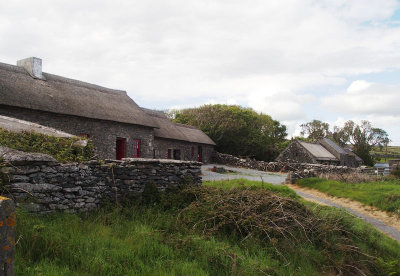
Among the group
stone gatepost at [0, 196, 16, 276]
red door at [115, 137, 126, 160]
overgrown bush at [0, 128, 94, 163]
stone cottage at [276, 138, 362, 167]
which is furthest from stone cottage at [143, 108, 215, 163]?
stone gatepost at [0, 196, 16, 276]

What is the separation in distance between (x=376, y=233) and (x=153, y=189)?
20.6 feet

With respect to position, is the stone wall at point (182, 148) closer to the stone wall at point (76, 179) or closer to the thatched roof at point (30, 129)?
the thatched roof at point (30, 129)

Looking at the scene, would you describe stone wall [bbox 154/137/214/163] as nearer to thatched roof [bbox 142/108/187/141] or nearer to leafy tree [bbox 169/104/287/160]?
thatched roof [bbox 142/108/187/141]

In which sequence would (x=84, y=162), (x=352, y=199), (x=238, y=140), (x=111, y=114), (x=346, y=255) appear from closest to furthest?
(x=346, y=255) < (x=84, y=162) < (x=352, y=199) < (x=111, y=114) < (x=238, y=140)

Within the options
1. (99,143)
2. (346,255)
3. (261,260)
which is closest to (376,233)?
(346,255)

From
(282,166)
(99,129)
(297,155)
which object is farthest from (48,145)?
(297,155)

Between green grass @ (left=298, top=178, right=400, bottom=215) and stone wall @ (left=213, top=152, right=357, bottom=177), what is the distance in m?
1.78

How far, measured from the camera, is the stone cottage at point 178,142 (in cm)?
2564

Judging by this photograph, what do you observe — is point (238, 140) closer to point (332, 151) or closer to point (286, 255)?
point (332, 151)

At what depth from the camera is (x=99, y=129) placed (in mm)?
19000

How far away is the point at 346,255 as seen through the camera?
6.81 meters

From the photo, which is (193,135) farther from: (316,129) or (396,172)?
(316,129)

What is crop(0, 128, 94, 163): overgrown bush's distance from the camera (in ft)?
23.3

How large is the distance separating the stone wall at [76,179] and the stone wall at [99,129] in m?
9.79
